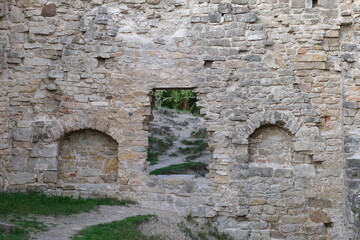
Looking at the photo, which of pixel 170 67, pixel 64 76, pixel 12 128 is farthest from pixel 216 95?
pixel 12 128

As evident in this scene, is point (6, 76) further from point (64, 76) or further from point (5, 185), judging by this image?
point (5, 185)

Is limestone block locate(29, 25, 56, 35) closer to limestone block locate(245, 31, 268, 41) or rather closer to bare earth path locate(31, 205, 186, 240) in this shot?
bare earth path locate(31, 205, 186, 240)

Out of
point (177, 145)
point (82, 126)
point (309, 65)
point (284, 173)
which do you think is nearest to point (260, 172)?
point (284, 173)

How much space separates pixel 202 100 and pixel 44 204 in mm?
3572

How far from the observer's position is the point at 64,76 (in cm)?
966

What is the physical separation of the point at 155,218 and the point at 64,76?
3352mm

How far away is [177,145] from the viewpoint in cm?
1512

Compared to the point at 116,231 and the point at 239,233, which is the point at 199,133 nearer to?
the point at 239,233

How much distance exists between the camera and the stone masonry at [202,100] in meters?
9.25

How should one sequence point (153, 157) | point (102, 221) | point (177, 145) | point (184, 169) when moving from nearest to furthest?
point (102, 221) < point (184, 169) < point (153, 157) < point (177, 145)

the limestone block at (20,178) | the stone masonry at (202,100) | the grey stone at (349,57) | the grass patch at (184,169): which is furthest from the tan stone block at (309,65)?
the limestone block at (20,178)

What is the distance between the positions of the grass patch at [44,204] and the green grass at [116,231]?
0.98 m

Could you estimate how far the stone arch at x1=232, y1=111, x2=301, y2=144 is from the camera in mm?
9289

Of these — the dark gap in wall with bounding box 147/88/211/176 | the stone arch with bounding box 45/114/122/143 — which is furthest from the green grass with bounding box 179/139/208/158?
the stone arch with bounding box 45/114/122/143
